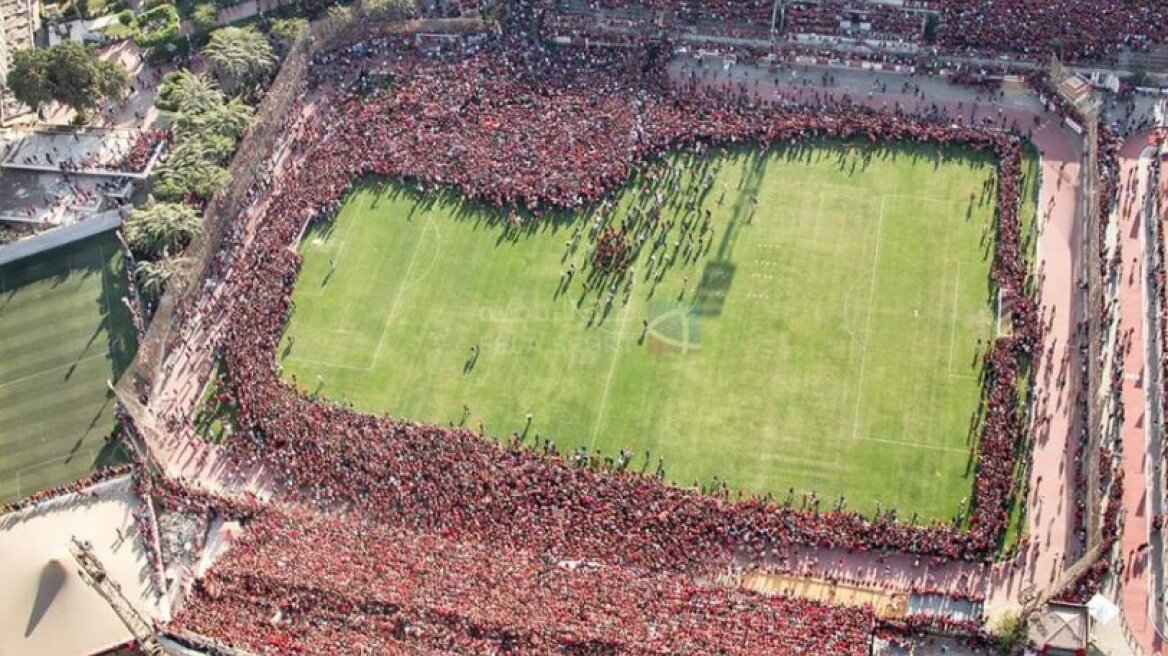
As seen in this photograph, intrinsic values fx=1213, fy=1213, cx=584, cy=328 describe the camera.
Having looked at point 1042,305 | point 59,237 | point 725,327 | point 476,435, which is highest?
point 59,237

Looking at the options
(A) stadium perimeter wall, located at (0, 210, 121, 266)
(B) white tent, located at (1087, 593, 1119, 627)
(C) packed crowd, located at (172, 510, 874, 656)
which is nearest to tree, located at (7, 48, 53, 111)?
(A) stadium perimeter wall, located at (0, 210, 121, 266)

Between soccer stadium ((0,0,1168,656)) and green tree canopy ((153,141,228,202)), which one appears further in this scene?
green tree canopy ((153,141,228,202))

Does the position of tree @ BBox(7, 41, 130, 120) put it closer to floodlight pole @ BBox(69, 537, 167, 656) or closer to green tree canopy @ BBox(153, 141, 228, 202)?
green tree canopy @ BBox(153, 141, 228, 202)

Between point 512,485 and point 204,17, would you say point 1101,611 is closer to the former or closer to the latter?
point 512,485

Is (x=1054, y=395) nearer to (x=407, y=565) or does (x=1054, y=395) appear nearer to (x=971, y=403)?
(x=971, y=403)

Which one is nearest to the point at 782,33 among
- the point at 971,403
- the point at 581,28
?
the point at 581,28

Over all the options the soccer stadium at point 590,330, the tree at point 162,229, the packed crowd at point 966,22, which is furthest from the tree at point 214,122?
the packed crowd at point 966,22

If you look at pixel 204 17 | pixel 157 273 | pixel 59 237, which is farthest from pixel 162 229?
pixel 204 17

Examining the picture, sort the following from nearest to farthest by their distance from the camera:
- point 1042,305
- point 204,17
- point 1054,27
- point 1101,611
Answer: point 1101,611 → point 1042,305 → point 1054,27 → point 204,17
